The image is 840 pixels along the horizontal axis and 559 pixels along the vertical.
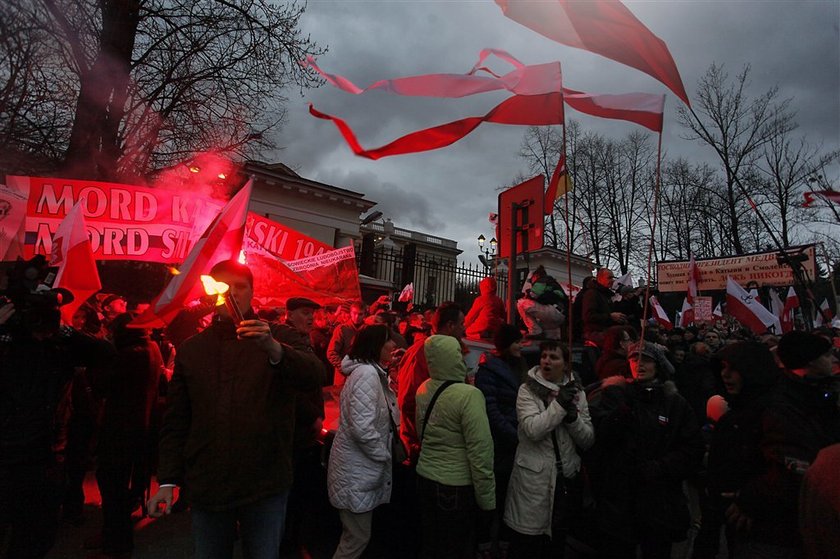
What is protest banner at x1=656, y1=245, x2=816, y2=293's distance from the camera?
13.3 m

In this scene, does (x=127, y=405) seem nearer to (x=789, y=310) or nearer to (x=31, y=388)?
(x=31, y=388)

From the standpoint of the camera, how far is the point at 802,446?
2512 millimetres

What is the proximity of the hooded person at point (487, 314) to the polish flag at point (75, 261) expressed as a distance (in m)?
4.13

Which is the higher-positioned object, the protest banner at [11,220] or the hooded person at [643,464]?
the protest banner at [11,220]

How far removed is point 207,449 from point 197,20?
10.8 meters

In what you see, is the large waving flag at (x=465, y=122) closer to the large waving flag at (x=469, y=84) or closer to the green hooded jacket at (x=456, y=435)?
the large waving flag at (x=469, y=84)

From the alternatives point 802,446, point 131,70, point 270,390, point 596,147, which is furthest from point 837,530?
point 596,147

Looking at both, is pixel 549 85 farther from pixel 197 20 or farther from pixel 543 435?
pixel 197 20

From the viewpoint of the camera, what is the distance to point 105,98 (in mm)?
9266

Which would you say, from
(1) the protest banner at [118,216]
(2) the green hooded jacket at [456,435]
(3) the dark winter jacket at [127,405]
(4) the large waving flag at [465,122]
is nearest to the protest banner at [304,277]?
(1) the protest banner at [118,216]

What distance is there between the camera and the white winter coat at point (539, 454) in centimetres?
336

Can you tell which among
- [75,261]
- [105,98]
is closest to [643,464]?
[75,261]

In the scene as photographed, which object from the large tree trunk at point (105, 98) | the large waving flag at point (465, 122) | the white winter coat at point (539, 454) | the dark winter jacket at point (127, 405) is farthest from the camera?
the large tree trunk at point (105, 98)

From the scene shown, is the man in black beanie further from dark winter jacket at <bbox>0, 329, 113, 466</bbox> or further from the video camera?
the video camera
